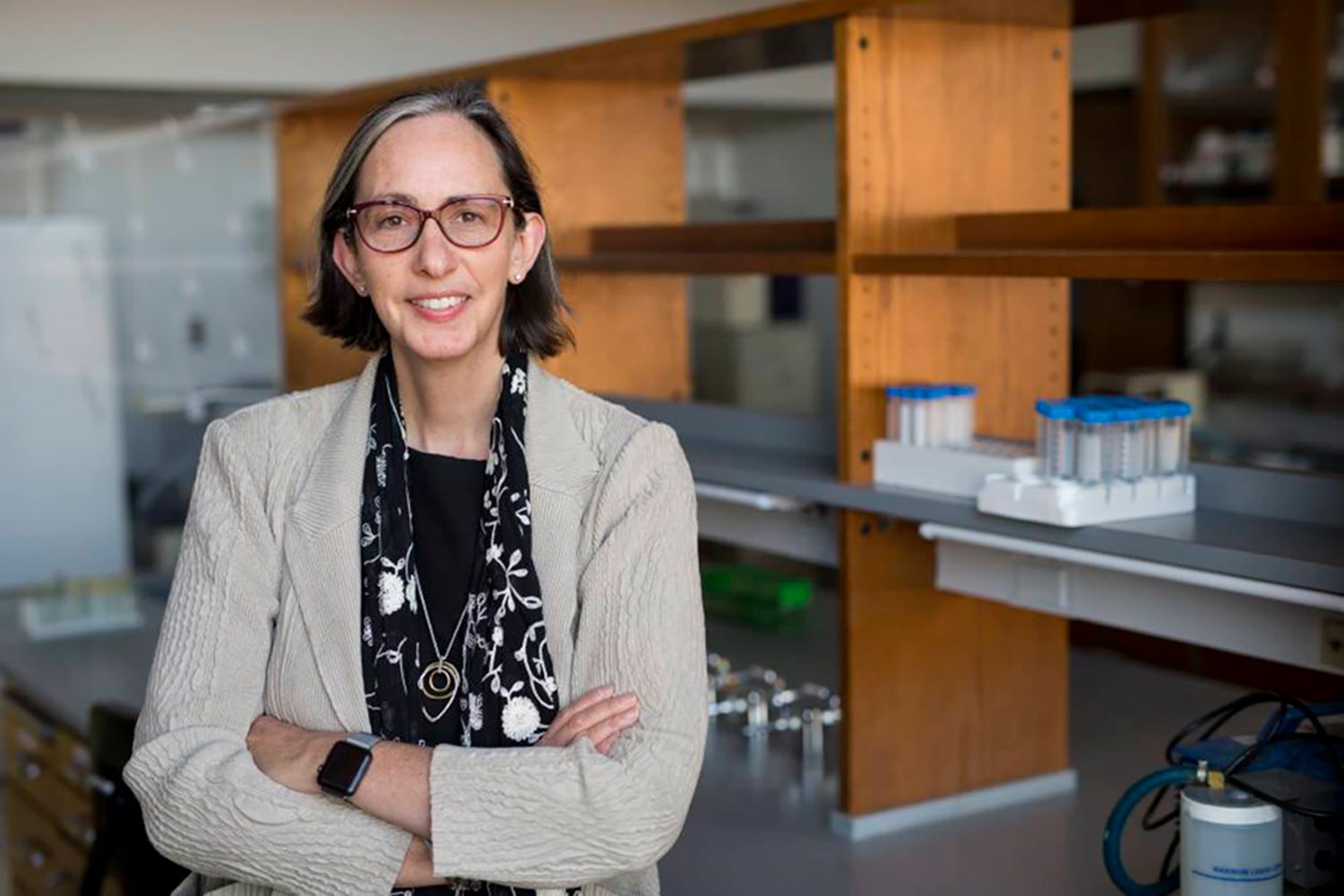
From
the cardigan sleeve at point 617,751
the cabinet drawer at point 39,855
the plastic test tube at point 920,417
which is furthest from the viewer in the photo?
the cabinet drawer at point 39,855

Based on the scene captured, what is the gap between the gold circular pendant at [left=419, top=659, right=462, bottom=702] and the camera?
5.13ft

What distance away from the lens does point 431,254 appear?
59.7 inches

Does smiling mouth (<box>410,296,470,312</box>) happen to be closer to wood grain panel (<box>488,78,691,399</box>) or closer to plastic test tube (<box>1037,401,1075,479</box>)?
plastic test tube (<box>1037,401,1075,479</box>)

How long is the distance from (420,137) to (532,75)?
179 centimetres

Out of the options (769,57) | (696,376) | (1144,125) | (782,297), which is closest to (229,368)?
(696,376)

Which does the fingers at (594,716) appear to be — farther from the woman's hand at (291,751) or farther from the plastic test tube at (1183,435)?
the plastic test tube at (1183,435)

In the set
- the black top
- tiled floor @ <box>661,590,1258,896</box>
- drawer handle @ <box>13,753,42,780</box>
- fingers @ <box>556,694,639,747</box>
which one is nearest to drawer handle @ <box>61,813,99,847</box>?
drawer handle @ <box>13,753,42,780</box>

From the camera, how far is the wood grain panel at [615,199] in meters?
3.34

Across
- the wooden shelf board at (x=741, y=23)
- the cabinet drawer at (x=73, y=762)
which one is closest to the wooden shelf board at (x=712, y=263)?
the wooden shelf board at (x=741, y=23)

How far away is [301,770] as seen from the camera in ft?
4.99

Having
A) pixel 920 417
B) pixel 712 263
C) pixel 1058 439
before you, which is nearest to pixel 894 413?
pixel 920 417

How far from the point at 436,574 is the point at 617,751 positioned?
9.9 inches

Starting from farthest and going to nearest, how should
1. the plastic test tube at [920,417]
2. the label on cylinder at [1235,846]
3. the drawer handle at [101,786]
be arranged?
the drawer handle at [101,786] < the plastic test tube at [920,417] < the label on cylinder at [1235,846]

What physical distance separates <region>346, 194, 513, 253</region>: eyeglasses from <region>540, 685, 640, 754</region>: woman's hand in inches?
17.0
